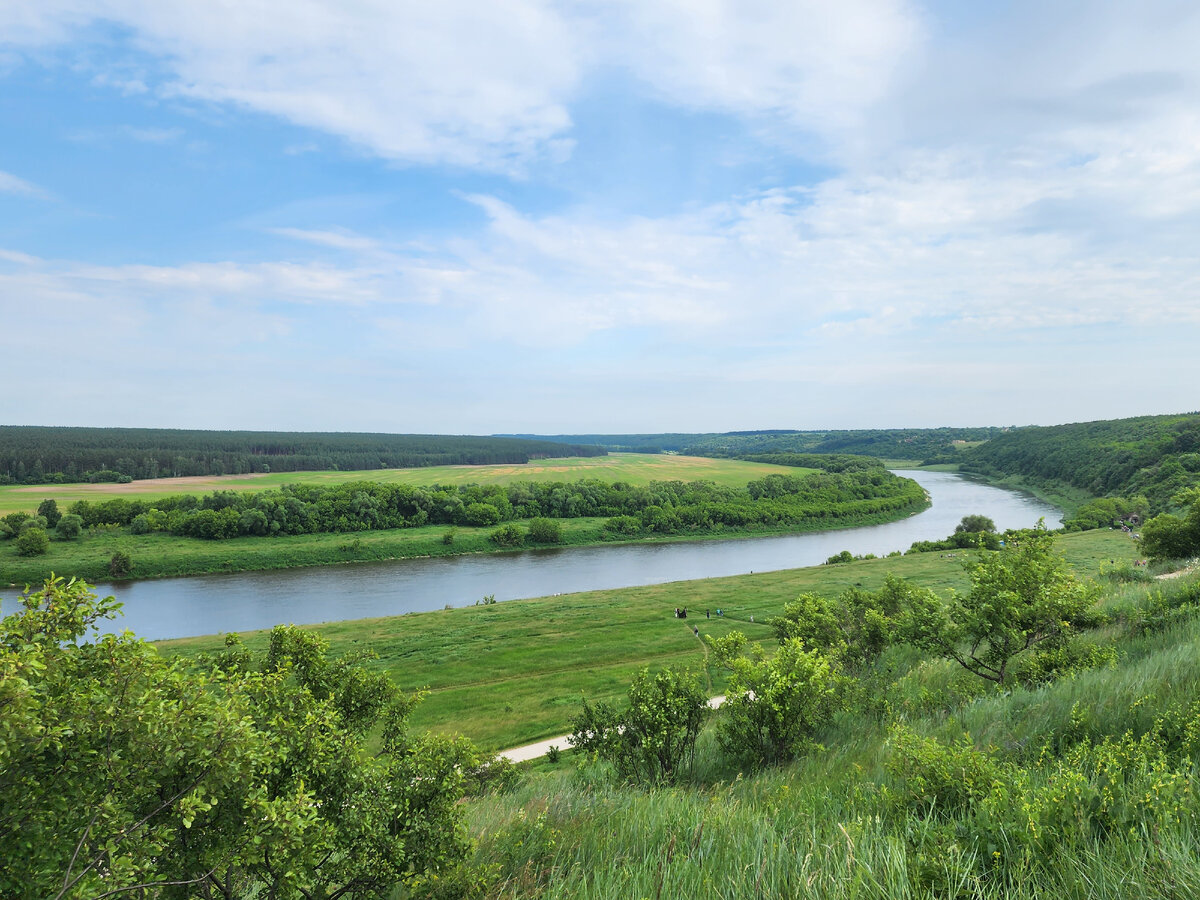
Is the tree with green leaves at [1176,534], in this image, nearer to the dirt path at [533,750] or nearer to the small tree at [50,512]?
the dirt path at [533,750]

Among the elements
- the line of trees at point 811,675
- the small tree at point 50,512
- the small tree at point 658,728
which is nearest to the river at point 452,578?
the small tree at point 50,512

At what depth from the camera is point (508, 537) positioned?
86.8 metres

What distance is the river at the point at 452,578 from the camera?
2149 inches

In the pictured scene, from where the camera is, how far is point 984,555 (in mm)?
14508

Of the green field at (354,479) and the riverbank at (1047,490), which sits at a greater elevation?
the green field at (354,479)

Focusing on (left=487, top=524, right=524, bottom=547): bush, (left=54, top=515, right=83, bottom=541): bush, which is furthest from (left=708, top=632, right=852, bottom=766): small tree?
(left=54, top=515, right=83, bottom=541): bush

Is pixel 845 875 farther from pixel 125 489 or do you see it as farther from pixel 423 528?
pixel 125 489

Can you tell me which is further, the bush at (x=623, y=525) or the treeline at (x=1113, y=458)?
the bush at (x=623, y=525)

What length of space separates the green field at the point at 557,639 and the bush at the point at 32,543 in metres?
41.1

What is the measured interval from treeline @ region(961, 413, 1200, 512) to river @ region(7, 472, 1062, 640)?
46.5 feet

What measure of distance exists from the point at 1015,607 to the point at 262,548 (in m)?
84.1

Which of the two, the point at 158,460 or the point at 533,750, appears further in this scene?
the point at 158,460

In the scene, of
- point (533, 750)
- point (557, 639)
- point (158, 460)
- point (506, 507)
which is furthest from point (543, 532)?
point (158, 460)

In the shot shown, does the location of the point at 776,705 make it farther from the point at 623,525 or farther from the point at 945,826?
the point at 623,525
